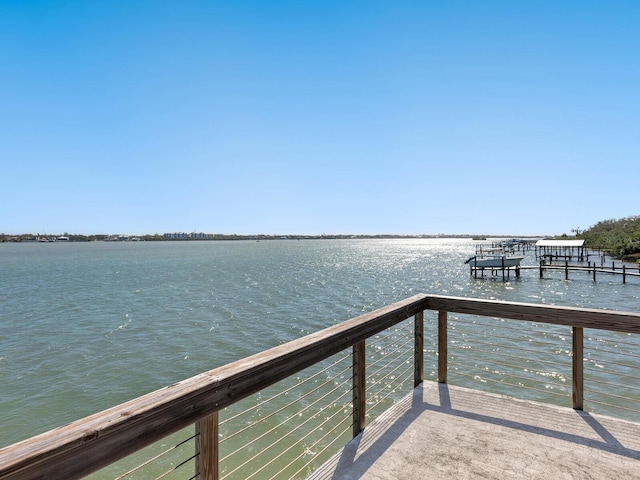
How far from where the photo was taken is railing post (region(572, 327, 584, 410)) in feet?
10.2

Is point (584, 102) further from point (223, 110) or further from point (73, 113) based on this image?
point (73, 113)

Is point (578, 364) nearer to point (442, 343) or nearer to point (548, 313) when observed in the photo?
point (548, 313)

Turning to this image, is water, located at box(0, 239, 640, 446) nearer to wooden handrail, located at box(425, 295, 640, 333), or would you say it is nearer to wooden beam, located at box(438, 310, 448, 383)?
wooden beam, located at box(438, 310, 448, 383)

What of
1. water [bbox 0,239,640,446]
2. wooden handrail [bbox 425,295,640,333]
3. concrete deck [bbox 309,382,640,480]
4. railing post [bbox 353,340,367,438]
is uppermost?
wooden handrail [bbox 425,295,640,333]

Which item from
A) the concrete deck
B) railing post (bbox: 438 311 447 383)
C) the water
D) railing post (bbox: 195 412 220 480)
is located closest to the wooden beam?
railing post (bbox: 438 311 447 383)

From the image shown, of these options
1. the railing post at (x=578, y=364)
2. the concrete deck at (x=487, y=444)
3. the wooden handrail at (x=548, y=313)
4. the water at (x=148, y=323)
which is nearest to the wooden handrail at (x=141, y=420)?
the concrete deck at (x=487, y=444)

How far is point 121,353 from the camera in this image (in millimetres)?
10820

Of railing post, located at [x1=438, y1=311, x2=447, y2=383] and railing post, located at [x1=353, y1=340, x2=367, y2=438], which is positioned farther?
railing post, located at [x1=438, y1=311, x2=447, y2=383]

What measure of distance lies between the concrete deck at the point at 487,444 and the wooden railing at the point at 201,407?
0.31 metres

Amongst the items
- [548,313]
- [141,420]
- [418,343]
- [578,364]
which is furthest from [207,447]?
[578,364]

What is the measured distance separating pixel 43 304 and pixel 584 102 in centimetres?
2696

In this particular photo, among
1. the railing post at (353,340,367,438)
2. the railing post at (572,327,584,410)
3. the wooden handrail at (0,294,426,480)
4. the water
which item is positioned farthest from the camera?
the water

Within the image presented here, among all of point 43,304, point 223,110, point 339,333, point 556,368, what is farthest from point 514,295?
point 43,304

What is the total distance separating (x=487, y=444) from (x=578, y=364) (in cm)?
116
